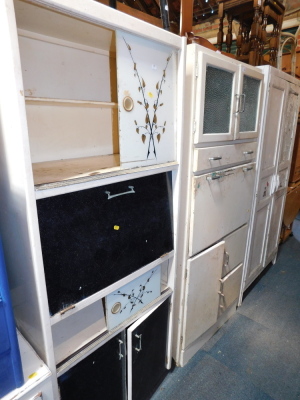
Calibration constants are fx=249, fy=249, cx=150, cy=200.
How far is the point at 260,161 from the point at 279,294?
54.7 inches

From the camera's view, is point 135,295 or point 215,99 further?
point 215,99

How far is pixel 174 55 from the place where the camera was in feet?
3.54

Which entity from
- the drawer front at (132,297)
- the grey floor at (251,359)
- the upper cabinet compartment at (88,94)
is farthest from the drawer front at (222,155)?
the grey floor at (251,359)

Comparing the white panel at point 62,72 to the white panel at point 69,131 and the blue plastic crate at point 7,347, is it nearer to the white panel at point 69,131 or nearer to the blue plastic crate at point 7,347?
the white panel at point 69,131

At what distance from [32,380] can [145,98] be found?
1.10m

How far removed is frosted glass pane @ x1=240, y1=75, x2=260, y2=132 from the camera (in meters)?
1.65

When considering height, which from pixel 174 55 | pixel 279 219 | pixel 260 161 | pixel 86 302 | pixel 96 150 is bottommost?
pixel 279 219

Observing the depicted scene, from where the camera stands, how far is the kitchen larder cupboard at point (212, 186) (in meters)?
1.30

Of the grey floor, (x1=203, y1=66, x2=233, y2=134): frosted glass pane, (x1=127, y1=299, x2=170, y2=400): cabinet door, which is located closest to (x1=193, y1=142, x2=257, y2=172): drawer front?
(x1=203, y1=66, x2=233, y2=134): frosted glass pane

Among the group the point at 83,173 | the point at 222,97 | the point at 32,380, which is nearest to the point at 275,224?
the point at 222,97

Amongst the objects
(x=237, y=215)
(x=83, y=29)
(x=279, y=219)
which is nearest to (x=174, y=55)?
(x=83, y=29)

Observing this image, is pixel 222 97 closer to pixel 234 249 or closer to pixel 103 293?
pixel 234 249

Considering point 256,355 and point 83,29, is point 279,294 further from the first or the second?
point 83,29

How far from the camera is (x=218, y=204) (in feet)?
5.20
